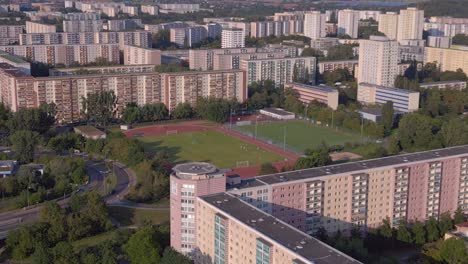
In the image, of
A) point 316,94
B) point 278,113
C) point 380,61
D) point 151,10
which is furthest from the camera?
point 151,10

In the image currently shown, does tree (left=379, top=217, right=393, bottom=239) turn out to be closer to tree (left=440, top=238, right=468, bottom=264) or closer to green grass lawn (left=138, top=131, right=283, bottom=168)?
tree (left=440, top=238, right=468, bottom=264)

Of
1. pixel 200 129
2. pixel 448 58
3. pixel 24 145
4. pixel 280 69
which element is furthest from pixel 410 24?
pixel 24 145

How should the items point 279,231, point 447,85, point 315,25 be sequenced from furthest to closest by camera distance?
point 315,25 < point 447,85 < point 279,231

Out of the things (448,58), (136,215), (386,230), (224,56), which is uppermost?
(224,56)

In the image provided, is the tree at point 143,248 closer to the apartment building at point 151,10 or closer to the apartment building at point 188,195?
the apartment building at point 188,195

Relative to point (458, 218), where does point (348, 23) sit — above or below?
above

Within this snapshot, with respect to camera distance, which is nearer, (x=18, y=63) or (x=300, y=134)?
(x=300, y=134)

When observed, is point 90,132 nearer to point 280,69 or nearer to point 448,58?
point 280,69
